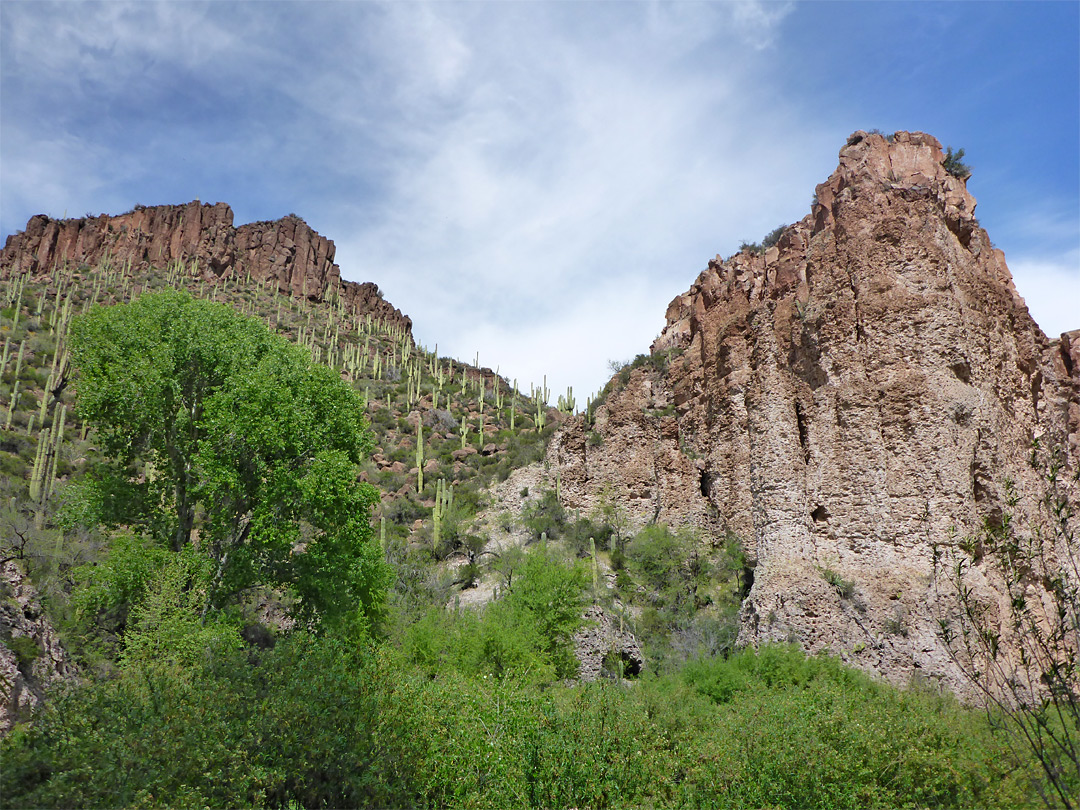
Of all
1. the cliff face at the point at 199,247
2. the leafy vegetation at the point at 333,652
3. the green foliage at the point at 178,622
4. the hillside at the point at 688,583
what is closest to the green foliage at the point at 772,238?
the hillside at the point at 688,583

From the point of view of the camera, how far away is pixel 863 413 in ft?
80.6

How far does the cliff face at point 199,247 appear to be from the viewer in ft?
241

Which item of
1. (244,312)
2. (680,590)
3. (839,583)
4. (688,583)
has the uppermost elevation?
(244,312)

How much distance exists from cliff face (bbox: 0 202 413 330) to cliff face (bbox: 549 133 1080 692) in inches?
2135

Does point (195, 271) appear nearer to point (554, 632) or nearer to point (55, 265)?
point (55, 265)

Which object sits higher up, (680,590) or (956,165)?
(956,165)

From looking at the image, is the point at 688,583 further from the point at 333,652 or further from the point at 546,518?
the point at 333,652

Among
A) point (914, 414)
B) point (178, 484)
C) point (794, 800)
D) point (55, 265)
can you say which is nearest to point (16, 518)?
point (178, 484)

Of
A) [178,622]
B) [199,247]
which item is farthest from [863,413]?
[199,247]

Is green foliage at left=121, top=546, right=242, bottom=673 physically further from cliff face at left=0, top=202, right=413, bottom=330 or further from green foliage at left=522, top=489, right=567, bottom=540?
cliff face at left=0, top=202, right=413, bottom=330

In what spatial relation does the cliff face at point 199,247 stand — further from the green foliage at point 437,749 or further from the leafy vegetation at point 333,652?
the green foliage at point 437,749

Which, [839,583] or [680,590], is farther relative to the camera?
[680,590]

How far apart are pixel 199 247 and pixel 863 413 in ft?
236

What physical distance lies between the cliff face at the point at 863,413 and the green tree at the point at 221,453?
43.4 feet
